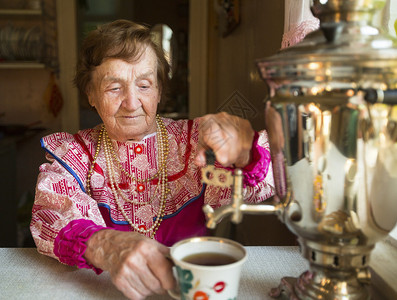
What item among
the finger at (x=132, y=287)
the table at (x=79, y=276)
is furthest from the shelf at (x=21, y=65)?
the finger at (x=132, y=287)

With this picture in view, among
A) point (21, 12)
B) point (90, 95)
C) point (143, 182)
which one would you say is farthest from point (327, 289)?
point (21, 12)

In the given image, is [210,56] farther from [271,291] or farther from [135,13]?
[271,291]

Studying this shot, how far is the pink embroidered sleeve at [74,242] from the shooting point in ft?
2.39

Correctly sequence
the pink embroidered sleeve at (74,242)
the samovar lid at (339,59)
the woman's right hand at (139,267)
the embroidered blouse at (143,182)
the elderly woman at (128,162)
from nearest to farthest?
1. the samovar lid at (339,59)
2. the woman's right hand at (139,267)
3. the pink embroidered sleeve at (74,242)
4. the elderly woman at (128,162)
5. the embroidered blouse at (143,182)

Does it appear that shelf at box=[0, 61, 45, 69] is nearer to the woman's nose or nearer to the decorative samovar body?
the woman's nose

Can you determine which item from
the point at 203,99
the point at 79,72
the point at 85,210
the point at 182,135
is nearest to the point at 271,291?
the point at 85,210

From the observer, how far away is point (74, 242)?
0.75 m

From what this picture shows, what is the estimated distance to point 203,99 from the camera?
135 inches

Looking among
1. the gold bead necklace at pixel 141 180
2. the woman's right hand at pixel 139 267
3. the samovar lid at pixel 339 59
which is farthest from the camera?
the gold bead necklace at pixel 141 180

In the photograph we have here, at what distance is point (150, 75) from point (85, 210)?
0.40 meters

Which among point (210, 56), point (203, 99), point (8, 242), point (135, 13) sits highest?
point (135, 13)

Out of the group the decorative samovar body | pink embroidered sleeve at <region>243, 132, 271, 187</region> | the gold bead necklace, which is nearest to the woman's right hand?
the decorative samovar body

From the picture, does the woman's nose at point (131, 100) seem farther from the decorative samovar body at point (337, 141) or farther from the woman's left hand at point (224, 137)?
the decorative samovar body at point (337, 141)

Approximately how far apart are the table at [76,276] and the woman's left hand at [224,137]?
21cm
